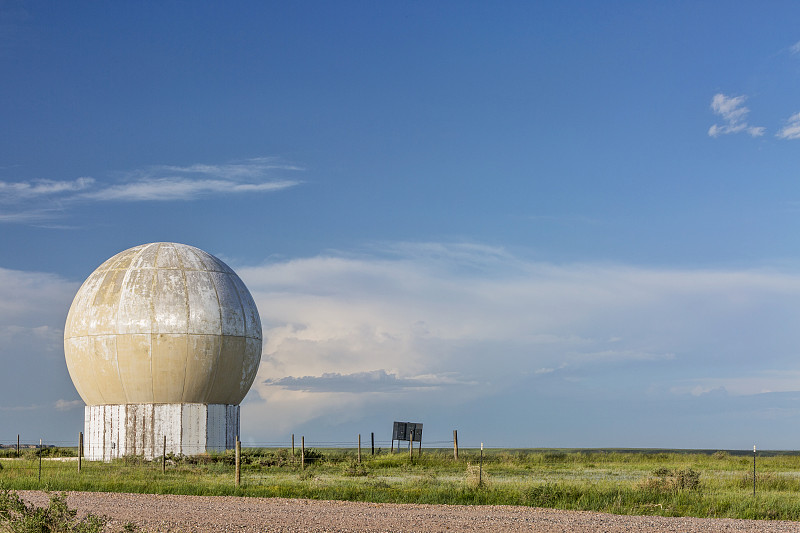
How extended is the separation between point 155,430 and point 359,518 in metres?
19.6

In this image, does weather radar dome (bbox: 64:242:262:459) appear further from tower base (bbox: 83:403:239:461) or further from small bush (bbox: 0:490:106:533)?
small bush (bbox: 0:490:106:533)

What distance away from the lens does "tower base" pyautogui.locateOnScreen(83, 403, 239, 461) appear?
110 feet

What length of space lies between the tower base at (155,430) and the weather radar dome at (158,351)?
0.04m

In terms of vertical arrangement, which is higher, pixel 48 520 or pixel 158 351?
pixel 158 351

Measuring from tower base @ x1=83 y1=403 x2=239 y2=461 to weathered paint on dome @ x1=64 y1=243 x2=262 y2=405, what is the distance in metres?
0.38

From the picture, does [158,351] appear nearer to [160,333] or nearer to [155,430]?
[160,333]

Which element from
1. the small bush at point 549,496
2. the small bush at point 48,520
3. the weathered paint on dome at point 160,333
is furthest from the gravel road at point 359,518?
the weathered paint on dome at point 160,333

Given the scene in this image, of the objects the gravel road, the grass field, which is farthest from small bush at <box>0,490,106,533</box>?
the grass field

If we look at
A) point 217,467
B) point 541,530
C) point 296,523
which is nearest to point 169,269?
point 217,467

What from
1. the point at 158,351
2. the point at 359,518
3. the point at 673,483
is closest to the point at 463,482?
the point at 673,483

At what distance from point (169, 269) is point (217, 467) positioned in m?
8.53

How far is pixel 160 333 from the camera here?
33.0m

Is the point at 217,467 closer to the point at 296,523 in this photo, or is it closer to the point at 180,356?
the point at 180,356

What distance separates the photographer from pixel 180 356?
1305 inches
